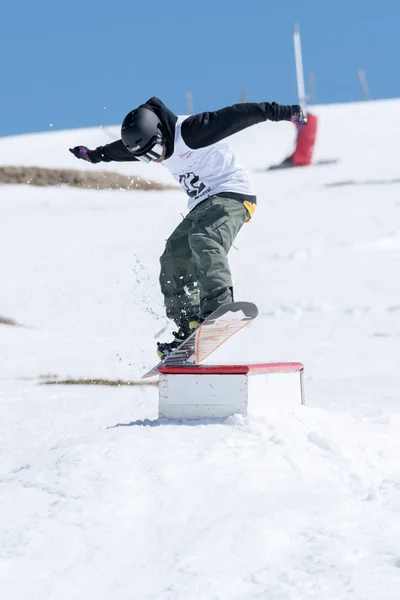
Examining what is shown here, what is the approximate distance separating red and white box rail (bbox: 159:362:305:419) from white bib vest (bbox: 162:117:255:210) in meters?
1.30

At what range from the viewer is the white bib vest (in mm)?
4977

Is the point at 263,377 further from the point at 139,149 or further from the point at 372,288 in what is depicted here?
the point at 372,288

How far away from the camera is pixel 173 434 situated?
374 centimetres

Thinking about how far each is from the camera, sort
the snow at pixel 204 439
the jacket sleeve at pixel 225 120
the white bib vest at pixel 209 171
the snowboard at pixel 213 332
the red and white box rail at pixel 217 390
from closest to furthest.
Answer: the snow at pixel 204 439
the red and white box rail at pixel 217 390
the snowboard at pixel 213 332
the jacket sleeve at pixel 225 120
the white bib vest at pixel 209 171

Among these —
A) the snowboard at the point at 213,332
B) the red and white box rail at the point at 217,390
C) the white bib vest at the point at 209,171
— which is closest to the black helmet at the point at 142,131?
the white bib vest at the point at 209,171

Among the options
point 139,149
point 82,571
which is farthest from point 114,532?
point 139,149

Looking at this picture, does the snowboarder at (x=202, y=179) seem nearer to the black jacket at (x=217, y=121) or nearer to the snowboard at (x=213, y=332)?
the black jacket at (x=217, y=121)

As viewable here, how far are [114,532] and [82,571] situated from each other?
0.27 m

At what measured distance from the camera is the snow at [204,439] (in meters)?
2.49

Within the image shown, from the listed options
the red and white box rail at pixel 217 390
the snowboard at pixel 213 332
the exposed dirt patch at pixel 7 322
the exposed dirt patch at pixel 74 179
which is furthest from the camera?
the exposed dirt patch at pixel 74 179

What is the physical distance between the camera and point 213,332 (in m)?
4.79

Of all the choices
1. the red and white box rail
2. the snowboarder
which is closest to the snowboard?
the snowboarder

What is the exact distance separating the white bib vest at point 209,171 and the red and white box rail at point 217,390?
1305mm

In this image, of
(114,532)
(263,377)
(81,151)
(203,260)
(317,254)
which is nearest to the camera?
(114,532)
